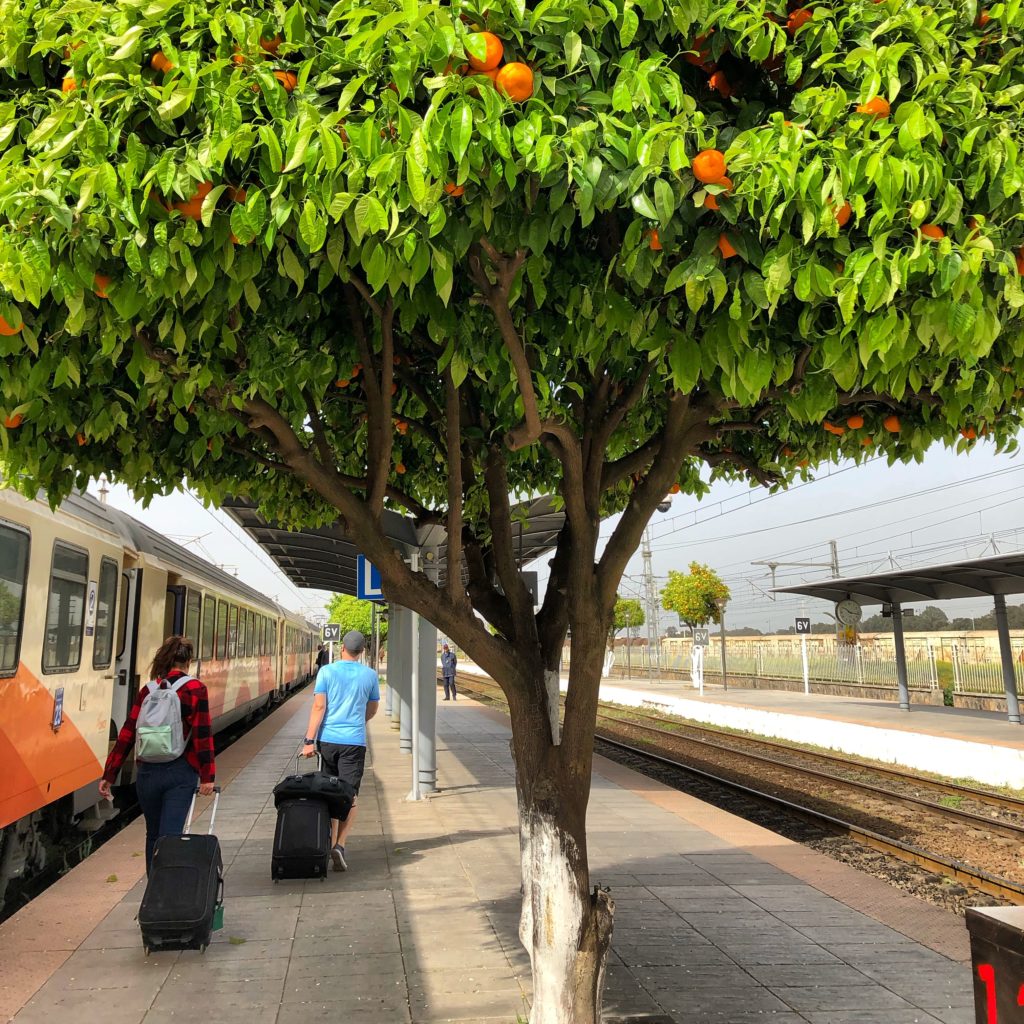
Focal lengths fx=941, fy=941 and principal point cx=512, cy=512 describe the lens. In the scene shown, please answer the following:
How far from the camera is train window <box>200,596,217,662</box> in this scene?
14.8m

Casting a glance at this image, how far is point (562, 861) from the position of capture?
3912 millimetres

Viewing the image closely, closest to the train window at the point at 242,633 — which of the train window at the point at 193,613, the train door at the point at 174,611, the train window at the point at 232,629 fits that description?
the train window at the point at 232,629

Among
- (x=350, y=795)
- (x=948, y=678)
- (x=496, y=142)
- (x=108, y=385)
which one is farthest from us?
(x=948, y=678)

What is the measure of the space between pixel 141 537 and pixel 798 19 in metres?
9.86

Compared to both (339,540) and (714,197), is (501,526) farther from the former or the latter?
(339,540)

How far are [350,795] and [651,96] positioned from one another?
6006 mm

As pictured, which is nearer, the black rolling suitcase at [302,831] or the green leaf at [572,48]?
the green leaf at [572,48]

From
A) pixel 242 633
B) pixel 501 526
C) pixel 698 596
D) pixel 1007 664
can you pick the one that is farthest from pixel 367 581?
pixel 698 596

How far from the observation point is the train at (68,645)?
6.85 metres

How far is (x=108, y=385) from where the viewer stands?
3.73 metres

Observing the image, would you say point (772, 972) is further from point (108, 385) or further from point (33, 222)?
point (33, 222)

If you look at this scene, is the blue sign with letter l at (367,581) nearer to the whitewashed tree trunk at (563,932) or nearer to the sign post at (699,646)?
the whitewashed tree trunk at (563,932)

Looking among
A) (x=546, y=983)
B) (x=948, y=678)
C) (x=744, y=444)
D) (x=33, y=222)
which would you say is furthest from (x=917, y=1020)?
(x=948, y=678)

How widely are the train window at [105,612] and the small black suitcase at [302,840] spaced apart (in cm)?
296
